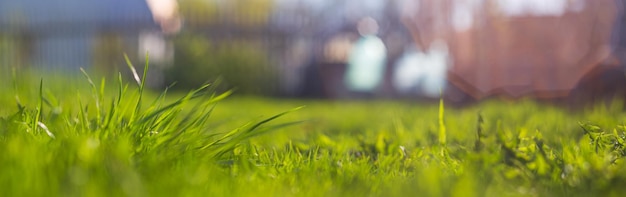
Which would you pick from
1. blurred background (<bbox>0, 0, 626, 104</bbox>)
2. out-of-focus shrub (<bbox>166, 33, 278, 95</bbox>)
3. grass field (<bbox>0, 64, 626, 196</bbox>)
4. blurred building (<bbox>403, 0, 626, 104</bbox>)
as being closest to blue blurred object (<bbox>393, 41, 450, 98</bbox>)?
blurred background (<bbox>0, 0, 626, 104</bbox>)

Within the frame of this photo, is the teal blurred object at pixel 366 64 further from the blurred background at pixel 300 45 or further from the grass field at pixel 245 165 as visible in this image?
the grass field at pixel 245 165

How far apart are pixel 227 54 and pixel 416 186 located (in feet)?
42.4

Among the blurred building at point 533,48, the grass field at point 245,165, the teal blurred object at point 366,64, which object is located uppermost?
the grass field at point 245,165

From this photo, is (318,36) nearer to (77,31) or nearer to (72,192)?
(77,31)

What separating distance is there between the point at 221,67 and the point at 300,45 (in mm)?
2063

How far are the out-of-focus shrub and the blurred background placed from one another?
20 mm

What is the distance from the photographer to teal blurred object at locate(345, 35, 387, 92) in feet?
49.2

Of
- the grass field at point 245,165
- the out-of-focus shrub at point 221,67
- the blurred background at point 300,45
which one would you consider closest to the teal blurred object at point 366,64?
the blurred background at point 300,45

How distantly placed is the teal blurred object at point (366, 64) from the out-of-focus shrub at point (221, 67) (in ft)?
4.98

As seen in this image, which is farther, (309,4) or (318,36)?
(309,4)

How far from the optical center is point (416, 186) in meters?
1.69

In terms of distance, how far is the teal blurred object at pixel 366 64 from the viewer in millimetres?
15008

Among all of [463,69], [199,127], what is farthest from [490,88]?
[199,127]

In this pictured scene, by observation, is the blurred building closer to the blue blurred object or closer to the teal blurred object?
the blue blurred object
